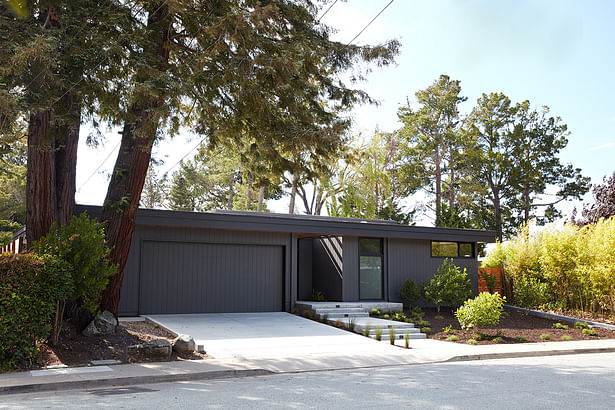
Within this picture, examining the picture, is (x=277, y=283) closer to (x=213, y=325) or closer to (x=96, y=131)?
(x=213, y=325)

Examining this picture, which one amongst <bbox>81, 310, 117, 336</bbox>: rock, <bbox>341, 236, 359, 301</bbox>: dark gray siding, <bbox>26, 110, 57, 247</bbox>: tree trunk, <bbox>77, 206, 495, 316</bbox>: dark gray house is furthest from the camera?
<bbox>341, 236, 359, 301</bbox>: dark gray siding

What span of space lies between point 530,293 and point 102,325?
13.6 metres

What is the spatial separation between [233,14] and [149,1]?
1735 millimetres

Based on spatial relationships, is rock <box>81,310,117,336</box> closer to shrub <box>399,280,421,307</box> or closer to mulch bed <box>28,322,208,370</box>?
mulch bed <box>28,322,208,370</box>

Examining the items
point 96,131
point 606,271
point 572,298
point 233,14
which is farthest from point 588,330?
point 96,131

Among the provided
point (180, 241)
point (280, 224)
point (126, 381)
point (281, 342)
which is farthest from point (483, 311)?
point (126, 381)

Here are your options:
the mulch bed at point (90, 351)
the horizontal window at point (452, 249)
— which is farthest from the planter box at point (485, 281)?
the mulch bed at point (90, 351)

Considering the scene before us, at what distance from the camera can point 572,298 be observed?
15828 mm

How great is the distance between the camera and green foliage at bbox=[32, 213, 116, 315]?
25.8 feet

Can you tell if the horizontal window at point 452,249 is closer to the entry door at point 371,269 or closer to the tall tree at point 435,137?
the entry door at point 371,269

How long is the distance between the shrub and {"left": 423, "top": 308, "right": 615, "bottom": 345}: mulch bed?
0.54m

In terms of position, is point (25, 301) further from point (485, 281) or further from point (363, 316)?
point (485, 281)

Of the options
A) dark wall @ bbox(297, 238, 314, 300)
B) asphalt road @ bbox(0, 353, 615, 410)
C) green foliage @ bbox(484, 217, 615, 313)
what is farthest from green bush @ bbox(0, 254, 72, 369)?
green foliage @ bbox(484, 217, 615, 313)

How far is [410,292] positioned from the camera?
50.1ft
